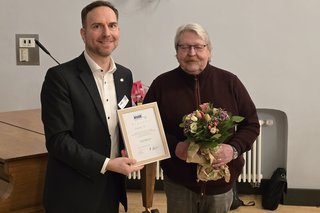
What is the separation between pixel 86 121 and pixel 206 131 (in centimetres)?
50

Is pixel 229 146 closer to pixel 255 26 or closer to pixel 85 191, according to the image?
pixel 85 191

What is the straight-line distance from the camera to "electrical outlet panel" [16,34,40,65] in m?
3.65

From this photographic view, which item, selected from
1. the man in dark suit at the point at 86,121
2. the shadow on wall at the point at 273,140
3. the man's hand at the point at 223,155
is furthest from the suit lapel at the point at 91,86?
the shadow on wall at the point at 273,140

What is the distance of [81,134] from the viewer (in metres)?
1.73

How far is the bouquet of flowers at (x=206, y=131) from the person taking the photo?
173cm

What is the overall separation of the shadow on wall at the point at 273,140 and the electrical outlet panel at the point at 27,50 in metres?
2.03

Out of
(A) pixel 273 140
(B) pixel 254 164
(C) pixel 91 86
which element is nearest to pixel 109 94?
(C) pixel 91 86

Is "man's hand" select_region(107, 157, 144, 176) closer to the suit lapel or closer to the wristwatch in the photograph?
the suit lapel

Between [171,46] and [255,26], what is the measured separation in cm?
72

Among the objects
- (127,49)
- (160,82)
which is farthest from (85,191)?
(127,49)

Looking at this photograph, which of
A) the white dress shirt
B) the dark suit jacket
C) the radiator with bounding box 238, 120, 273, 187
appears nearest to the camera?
the dark suit jacket

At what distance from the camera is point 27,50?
3.68 m

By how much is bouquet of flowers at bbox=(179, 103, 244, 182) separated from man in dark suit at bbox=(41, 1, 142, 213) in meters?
0.27

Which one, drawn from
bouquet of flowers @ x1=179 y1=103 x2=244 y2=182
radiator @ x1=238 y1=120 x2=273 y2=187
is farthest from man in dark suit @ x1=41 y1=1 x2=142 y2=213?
radiator @ x1=238 y1=120 x2=273 y2=187
